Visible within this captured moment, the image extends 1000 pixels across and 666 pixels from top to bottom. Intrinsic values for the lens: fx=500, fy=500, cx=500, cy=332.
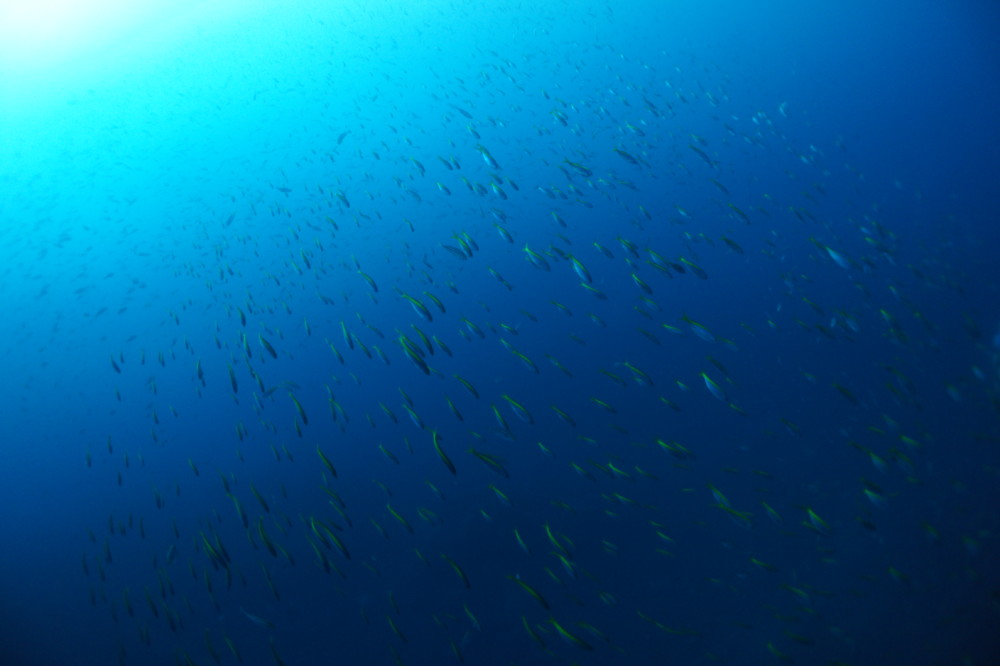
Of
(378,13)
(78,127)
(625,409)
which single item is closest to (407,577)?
(625,409)

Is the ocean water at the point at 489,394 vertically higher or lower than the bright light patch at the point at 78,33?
lower

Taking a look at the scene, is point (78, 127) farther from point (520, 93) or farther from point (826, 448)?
point (826, 448)

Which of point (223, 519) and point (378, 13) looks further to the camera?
point (378, 13)

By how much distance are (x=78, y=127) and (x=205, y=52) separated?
14.2ft

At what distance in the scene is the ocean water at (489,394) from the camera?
3.97 meters

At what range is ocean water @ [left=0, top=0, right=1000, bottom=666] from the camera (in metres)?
3.97

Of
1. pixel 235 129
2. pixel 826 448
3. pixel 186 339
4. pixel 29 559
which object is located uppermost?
pixel 235 129

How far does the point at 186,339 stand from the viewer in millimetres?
7215

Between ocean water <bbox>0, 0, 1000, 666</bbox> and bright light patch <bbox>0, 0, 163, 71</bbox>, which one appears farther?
bright light patch <bbox>0, 0, 163, 71</bbox>

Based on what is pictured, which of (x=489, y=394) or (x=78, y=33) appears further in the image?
(x=78, y=33)

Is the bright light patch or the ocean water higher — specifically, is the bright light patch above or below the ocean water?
above

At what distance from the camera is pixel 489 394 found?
5.91 meters

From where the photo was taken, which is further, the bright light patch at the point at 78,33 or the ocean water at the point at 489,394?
the bright light patch at the point at 78,33

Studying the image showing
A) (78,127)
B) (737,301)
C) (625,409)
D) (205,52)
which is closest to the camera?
(625,409)
